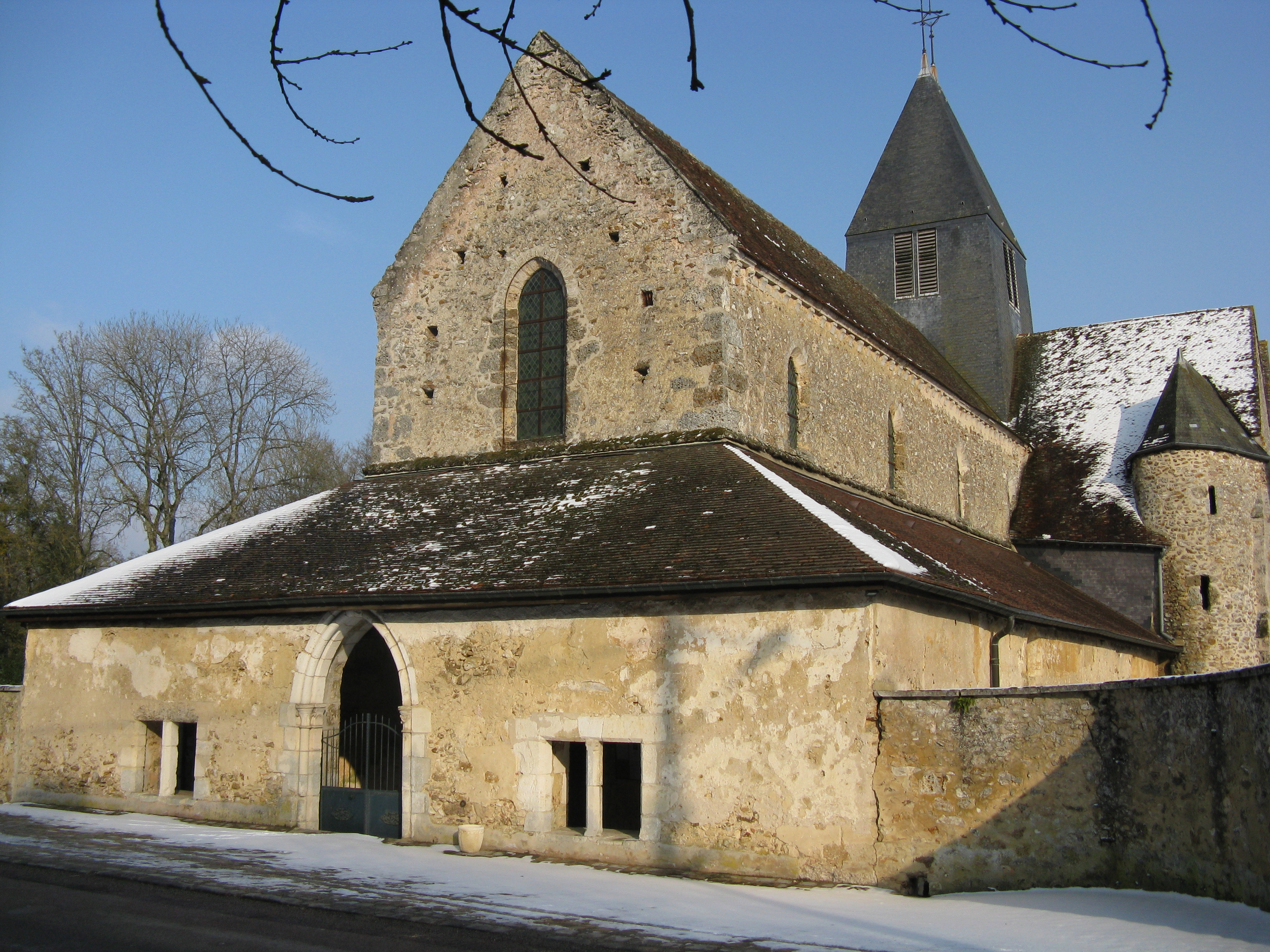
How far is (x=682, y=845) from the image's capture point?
36.6 ft

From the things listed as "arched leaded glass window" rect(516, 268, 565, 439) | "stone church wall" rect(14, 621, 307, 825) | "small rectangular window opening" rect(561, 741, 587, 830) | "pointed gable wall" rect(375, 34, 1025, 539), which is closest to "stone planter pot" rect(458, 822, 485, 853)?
"small rectangular window opening" rect(561, 741, 587, 830)

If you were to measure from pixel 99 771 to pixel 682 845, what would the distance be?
26.9 feet

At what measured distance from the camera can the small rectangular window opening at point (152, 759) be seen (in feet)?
47.6

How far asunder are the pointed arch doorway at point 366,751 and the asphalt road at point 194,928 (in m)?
3.81

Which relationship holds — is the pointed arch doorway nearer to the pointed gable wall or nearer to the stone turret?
the pointed gable wall

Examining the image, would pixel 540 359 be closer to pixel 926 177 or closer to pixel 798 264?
pixel 798 264

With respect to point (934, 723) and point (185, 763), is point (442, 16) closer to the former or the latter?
point (934, 723)

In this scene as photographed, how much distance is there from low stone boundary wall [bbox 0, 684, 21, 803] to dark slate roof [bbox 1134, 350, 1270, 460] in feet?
67.8

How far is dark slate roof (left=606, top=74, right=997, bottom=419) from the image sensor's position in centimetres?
1641

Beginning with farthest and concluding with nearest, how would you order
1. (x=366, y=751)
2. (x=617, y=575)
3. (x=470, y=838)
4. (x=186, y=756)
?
1. (x=186, y=756)
2. (x=366, y=751)
3. (x=470, y=838)
4. (x=617, y=575)

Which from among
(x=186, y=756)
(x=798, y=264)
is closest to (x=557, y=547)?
(x=186, y=756)

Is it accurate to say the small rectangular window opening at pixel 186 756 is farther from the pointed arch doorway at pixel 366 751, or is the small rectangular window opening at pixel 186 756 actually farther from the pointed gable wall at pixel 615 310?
the pointed gable wall at pixel 615 310

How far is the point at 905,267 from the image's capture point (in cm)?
2825

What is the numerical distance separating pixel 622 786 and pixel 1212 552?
13.4 metres
